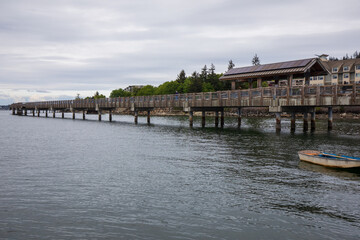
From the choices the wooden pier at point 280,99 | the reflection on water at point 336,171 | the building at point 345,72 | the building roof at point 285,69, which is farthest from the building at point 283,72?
the building at point 345,72

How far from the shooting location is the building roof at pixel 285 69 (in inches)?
1679

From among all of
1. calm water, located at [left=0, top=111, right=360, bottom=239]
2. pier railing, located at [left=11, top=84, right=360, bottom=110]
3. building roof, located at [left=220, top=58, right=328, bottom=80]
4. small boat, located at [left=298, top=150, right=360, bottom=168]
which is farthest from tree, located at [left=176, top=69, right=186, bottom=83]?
small boat, located at [left=298, top=150, right=360, bottom=168]

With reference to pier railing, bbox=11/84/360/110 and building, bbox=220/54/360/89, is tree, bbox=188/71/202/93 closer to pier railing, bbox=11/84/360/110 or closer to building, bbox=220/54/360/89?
pier railing, bbox=11/84/360/110

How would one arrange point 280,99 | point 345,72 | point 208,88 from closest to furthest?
point 280,99
point 345,72
point 208,88

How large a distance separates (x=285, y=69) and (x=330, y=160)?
1096 inches

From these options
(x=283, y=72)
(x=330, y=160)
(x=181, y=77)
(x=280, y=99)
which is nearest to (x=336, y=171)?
(x=330, y=160)

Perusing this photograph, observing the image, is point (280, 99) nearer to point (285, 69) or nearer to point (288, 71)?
point (288, 71)

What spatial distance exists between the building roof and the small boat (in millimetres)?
24217

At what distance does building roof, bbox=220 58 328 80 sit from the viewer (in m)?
42.7

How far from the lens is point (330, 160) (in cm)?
1934

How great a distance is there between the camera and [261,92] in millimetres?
42875

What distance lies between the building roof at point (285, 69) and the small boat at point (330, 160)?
79.5 feet

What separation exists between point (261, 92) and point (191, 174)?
1115 inches

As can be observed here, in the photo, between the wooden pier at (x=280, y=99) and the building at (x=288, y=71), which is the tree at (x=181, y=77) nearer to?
the wooden pier at (x=280, y=99)
